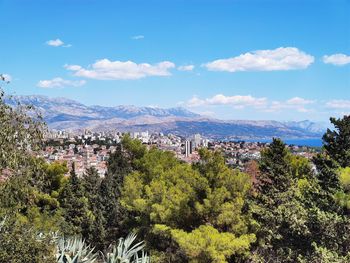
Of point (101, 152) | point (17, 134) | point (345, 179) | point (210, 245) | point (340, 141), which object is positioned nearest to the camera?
point (17, 134)

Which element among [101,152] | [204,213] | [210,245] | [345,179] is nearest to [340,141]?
[345,179]

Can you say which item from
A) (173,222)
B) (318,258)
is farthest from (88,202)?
(318,258)

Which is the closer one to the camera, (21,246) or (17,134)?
(21,246)

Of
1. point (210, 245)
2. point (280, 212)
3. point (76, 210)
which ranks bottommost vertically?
point (76, 210)

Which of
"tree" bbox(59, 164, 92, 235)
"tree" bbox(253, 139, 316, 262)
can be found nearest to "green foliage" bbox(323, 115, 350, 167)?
"tree" bbox(253, 139, 316, 262)

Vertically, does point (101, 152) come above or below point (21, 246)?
below

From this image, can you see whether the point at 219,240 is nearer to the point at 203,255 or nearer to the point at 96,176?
the point at 203,255

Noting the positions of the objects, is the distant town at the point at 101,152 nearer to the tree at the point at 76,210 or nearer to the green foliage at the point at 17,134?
the green foliage at the point at 17,134

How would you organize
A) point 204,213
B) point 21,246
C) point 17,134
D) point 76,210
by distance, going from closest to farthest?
point 21,246 < point 17,134 < point 204,213 < point 76,210

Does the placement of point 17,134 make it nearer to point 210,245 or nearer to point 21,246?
point 21,246

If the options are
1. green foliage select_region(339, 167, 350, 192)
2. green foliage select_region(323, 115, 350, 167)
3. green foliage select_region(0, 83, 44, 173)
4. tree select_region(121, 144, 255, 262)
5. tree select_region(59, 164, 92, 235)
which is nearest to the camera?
green foliage select_region(0, 83, 44, 173)

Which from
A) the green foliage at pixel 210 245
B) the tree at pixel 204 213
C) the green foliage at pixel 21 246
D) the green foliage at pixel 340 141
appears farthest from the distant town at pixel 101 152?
the green foliage at pixel 210 245

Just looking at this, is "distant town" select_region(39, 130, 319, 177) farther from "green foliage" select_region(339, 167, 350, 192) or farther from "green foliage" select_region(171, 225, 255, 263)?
"green foliage" select_region(339, 167, 350, 192)

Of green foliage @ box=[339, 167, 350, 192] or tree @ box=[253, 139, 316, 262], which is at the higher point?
green foliage @ box=[339, 167, 350, 192]
